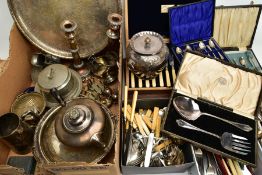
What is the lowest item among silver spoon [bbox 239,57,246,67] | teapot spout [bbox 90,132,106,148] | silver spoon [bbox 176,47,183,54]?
teapot spout [bbox 90,132,106,148]

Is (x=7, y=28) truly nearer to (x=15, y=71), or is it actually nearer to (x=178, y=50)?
(x=15, y=71)

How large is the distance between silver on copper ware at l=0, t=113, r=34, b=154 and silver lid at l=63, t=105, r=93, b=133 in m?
0.24

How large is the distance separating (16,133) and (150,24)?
84 cm

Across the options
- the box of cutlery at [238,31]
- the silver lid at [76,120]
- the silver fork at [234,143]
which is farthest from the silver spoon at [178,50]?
the silver lid at [76,120]

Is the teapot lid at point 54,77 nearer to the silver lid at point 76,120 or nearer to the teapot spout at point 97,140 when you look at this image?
the silver lid at point 76,120

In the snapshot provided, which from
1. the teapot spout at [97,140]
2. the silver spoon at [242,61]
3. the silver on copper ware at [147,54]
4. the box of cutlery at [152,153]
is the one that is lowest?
the box of cutlery at [152,153]

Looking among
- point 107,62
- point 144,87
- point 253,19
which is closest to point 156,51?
point 144,87

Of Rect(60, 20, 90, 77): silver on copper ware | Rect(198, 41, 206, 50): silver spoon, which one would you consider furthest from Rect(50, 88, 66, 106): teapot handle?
Rect(198, 41, 206, 50): silver spoon

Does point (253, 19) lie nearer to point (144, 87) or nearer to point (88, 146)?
point (144, 87)

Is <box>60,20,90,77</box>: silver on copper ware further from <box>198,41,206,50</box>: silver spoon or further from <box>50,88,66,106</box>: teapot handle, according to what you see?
<box>198,41,206,50</box>: silver spoon

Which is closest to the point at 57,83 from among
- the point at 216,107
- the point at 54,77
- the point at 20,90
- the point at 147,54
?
the point at 54,77

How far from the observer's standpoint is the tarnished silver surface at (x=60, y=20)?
1.38 m

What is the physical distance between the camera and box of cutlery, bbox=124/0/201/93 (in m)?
1.36

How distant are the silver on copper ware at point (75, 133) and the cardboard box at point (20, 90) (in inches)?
2.2
